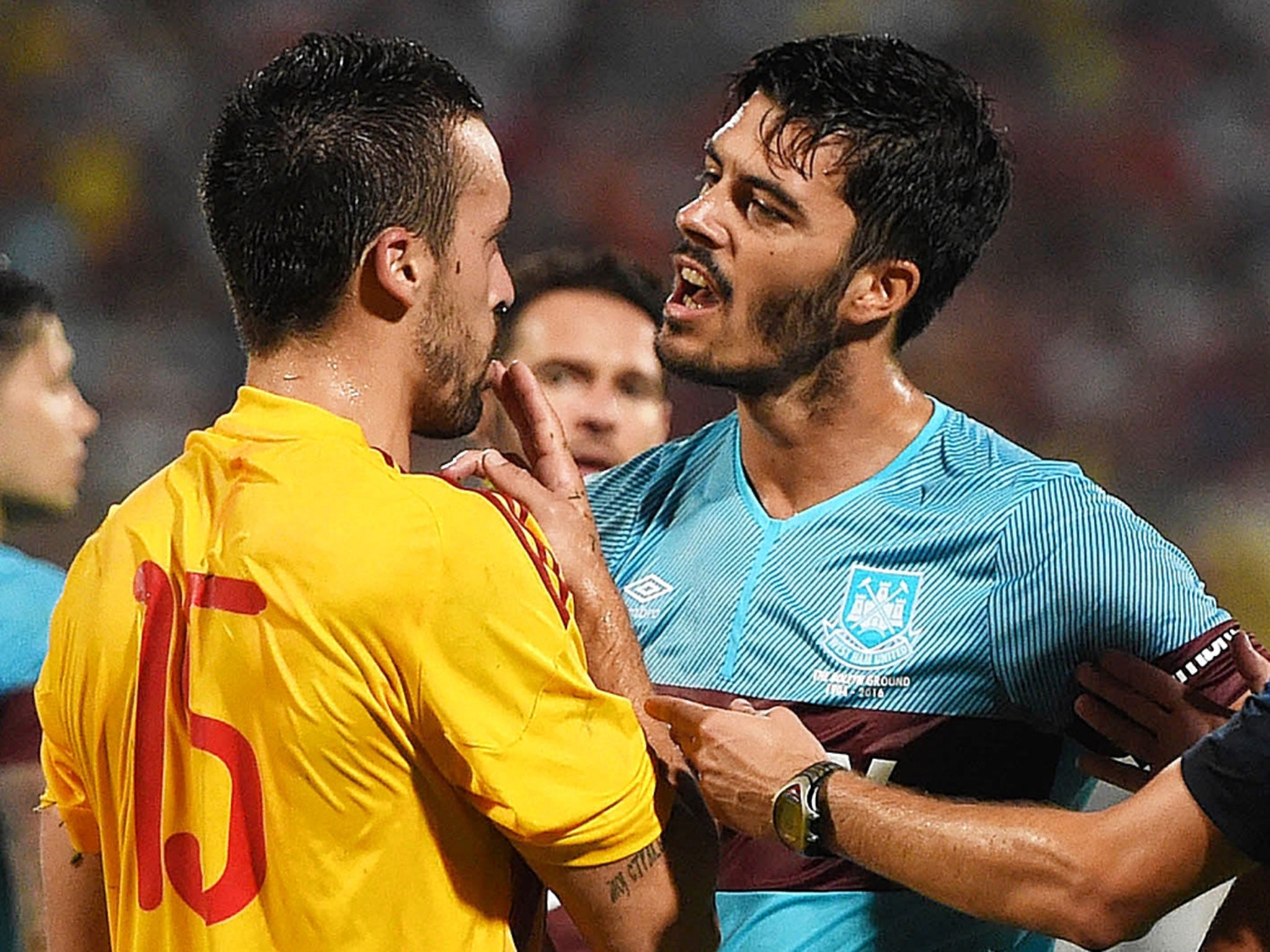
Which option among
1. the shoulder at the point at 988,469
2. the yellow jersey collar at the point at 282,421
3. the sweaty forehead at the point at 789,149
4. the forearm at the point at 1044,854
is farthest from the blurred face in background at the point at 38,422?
the forearm at the point at 1044,854

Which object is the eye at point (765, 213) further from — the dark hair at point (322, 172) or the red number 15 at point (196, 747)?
the red number 15 at point (196, 747)

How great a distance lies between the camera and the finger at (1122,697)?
1953 mm

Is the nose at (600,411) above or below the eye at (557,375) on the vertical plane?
below

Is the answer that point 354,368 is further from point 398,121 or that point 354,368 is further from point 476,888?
point 476,888

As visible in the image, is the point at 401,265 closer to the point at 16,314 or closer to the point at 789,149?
the point at 789,149

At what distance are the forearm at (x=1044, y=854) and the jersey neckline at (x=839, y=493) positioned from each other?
1.44 ft

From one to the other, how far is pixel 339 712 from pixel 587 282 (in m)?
2.46

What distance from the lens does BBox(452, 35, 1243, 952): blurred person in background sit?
2.02 m

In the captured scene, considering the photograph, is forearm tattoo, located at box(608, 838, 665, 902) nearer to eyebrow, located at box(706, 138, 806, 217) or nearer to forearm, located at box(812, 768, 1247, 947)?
forearm, located at box(812, 768, 1247, 947)

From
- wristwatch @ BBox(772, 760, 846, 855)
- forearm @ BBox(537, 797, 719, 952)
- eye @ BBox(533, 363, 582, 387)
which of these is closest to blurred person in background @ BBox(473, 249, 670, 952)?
eye @ BBox(533, 363, 582, 387)

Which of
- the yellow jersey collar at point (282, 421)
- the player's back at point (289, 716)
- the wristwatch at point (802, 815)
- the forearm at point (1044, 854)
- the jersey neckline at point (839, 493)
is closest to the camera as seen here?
the player's back at point (289, 716)

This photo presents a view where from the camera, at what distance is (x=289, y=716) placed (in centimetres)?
143

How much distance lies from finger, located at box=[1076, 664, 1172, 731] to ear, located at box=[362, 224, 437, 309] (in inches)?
35.0

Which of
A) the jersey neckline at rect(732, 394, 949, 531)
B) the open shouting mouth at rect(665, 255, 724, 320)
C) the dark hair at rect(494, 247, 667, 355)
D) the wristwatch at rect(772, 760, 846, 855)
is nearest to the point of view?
the wristwatch at rect(772, 760, 846, 855)
